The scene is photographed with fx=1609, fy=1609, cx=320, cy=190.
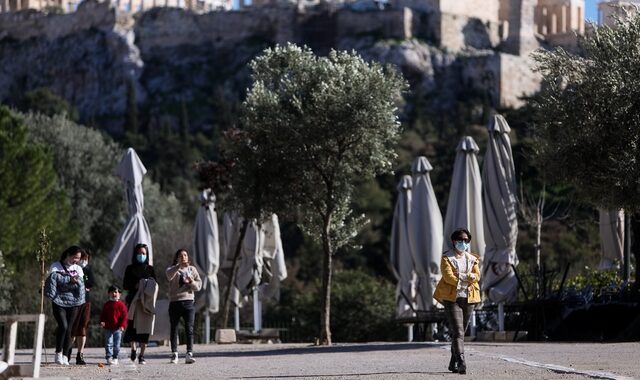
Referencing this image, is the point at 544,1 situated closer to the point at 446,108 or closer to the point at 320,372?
the point at 446,108

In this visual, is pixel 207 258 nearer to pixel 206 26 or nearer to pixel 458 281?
pixel 458 281

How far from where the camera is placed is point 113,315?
20.2 meters

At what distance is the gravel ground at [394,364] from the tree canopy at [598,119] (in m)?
2.42

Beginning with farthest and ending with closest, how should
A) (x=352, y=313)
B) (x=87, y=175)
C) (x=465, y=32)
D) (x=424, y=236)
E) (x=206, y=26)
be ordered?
1. (x=206, y=26)
2. (x=465, y=32)
3. (x=87, y=175)
4. (x=352, y=313)
5. (x=424, y=236)

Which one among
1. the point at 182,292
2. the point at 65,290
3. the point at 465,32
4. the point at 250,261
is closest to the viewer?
the point at 65,290

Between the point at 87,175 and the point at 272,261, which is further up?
the point at 87,175

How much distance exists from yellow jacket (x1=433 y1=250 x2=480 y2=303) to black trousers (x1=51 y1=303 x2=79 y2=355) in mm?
4975


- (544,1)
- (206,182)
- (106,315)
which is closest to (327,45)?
(544,1)

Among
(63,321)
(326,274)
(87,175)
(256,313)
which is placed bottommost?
(63,321)

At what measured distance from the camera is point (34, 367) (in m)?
12.9

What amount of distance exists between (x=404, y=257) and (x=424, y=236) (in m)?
1.70

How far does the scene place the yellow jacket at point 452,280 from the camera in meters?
15.8

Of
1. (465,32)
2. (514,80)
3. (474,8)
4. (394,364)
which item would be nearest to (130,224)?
(394,364)

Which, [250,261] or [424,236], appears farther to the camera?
[250,261]
